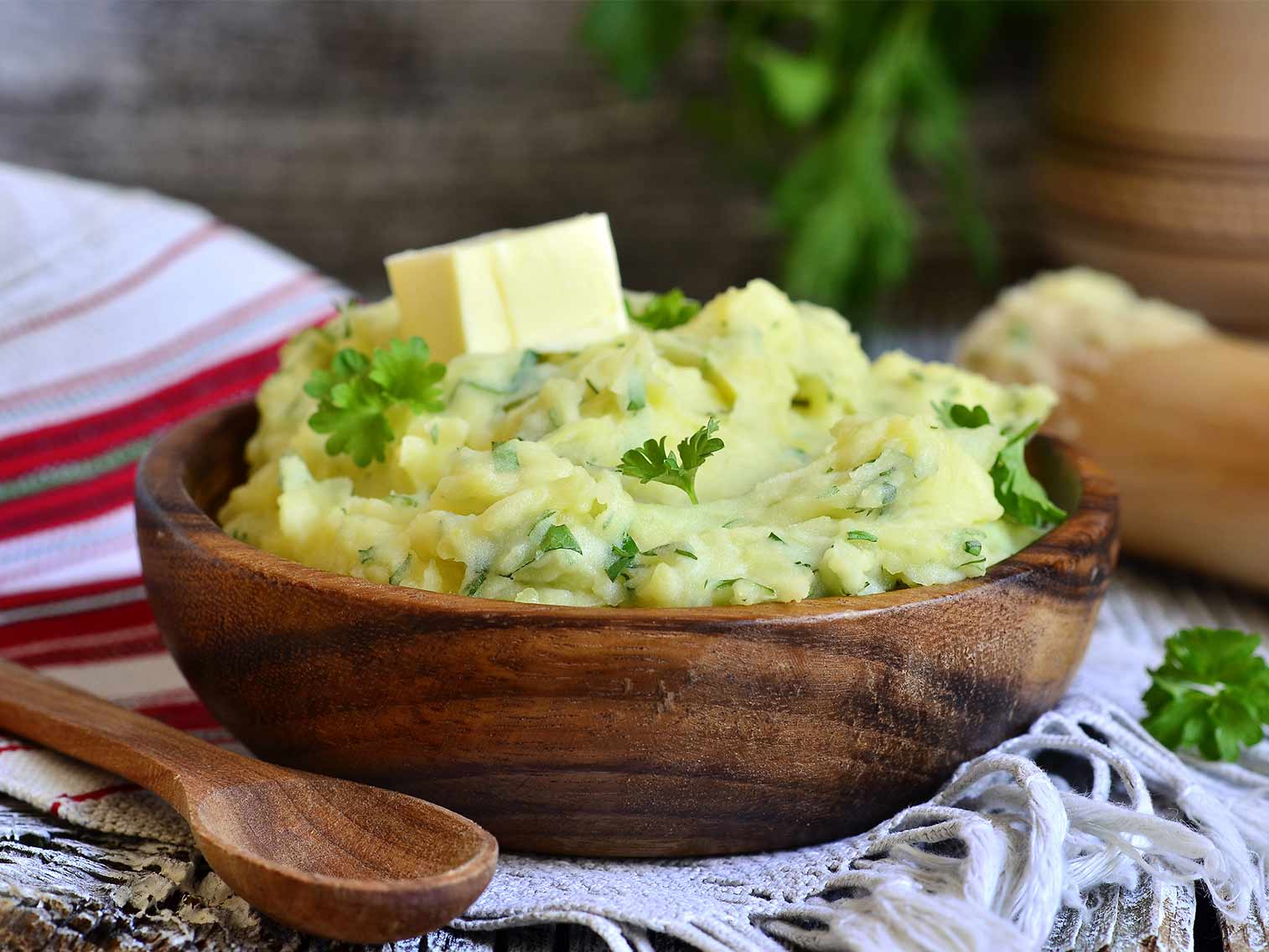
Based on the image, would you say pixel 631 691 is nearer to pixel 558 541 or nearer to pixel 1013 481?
pixel 558 541

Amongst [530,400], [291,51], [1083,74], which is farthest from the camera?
[291,51]

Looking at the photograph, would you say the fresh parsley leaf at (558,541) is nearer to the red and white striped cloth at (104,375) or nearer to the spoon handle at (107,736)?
the spoon handle at (107,736)

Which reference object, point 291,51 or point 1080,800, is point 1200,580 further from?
point 291,51

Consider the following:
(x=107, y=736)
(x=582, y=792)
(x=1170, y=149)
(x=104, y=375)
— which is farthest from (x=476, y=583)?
(x=1170, y=149)

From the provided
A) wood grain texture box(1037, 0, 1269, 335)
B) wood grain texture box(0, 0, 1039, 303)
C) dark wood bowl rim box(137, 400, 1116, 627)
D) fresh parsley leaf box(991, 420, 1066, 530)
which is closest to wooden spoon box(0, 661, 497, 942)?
dark wood bowl rim box(137, 400, 1116, 627)

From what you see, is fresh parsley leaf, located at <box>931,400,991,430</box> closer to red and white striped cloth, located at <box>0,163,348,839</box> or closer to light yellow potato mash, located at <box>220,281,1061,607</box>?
light yellow potato mash, located at <box>220,281,1061,607</box>

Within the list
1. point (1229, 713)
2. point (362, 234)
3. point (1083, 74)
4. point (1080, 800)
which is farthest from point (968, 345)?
point (362, 234)
